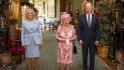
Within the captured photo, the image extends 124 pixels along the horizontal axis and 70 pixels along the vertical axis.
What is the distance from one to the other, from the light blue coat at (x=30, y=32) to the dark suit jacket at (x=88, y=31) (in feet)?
3.25

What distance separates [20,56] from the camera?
415 inches

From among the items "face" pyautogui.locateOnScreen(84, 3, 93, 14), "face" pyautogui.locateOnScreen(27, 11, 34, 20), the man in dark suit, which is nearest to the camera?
"face" pyautogui.locateOnScreen(27, 11, 34, 20)

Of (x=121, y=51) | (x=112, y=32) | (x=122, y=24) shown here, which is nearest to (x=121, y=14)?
(x=122, y=24)

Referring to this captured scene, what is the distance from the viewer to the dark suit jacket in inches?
321

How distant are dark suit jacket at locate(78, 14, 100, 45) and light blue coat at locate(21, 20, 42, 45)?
99 cm

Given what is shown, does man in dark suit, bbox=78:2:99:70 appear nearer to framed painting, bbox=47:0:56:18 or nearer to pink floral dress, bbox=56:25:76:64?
pink floral dress, bbox=56:25:76:64

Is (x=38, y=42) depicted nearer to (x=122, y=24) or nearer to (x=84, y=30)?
(x=84, y=30)

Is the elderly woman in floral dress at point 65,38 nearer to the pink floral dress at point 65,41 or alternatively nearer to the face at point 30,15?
the pink floral dress at point 65,41

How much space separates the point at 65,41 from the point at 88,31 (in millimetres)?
619

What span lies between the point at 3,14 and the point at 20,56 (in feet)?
5.72

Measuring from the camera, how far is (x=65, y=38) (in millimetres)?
8352

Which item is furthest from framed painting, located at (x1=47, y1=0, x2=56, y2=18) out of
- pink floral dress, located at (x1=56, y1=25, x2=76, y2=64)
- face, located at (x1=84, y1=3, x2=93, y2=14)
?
face, located at (x1=84, y1=3, x2=93, y2=14)

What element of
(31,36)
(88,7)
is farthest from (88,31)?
(31,36)

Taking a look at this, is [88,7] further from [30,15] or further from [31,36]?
[31,36]
